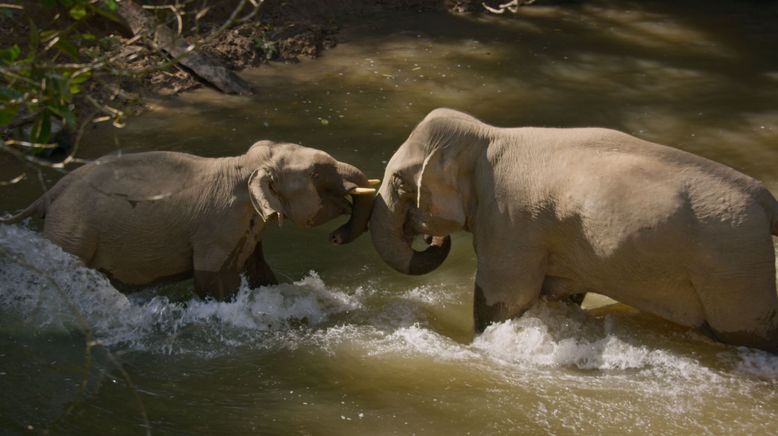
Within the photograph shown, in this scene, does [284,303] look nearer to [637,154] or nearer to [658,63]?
[637,154]

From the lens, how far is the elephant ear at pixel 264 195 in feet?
22.1

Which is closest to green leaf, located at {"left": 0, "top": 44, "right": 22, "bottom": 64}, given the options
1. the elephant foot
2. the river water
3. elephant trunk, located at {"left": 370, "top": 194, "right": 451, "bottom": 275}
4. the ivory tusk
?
the river water

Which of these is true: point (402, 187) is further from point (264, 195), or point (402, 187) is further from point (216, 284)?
point (216, 284)

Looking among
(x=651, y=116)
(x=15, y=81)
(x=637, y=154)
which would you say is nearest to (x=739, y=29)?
(x=651, y=116)

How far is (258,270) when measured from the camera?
7.44m

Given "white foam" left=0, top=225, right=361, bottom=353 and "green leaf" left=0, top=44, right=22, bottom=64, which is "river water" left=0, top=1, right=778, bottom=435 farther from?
"green leaf" left=0, top=44, right=22, bottom=64

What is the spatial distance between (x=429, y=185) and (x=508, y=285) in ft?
2.50

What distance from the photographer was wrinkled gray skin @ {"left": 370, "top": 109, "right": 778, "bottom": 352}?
19.8 feet

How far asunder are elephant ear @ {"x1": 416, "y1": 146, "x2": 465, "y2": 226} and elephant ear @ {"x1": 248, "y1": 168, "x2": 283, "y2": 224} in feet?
2.91

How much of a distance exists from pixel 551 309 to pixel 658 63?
6.99 meters

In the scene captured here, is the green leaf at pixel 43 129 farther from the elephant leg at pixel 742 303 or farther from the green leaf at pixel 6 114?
the elephant leg at pixel 742 303

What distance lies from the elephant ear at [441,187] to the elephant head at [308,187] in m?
0.38

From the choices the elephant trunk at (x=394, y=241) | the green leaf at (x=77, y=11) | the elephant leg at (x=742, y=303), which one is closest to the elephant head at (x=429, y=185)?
the elephant trunk at (x=394, y=241)

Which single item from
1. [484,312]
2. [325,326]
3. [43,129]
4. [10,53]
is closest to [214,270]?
[325,326]
